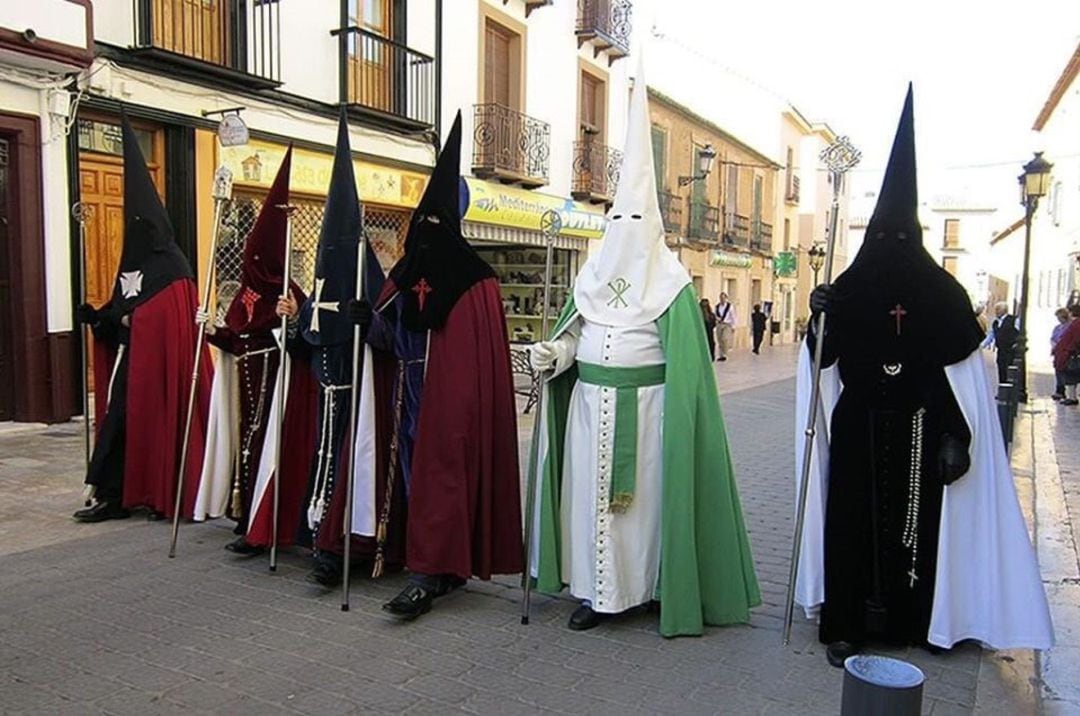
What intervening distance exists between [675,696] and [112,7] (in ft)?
30.4

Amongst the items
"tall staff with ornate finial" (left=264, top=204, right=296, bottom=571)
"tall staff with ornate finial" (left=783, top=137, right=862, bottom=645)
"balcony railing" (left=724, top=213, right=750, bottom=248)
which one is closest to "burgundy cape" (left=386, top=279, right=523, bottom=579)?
"tall staff with ornate finial" (left=264, top=204, right=296, bottom=571)

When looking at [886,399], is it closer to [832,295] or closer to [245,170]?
[832,295]

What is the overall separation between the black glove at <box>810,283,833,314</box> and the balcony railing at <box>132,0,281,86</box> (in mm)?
8292

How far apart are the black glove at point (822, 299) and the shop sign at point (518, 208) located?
1069cm

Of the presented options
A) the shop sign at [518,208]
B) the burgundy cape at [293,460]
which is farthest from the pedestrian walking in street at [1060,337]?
the burgundy cape at [293,460]

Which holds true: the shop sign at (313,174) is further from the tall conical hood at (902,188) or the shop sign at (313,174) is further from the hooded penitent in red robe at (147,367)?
the tall conical hood at (902,188)

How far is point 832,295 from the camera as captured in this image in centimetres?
391

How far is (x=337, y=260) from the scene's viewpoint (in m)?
4.71

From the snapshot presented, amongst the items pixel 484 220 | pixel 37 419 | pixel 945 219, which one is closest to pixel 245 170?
pixel 37 419

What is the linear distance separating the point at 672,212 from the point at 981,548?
22.6 metres

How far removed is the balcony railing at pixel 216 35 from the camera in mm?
9703

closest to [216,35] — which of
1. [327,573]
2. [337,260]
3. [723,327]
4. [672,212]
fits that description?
[337,260]

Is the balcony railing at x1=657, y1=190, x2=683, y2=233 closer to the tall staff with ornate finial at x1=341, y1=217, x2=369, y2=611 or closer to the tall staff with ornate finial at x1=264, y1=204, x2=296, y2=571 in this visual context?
the tall staff with ornate finial at x1=264, y1=204, x2=296, y2=571

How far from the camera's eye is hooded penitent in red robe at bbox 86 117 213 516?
5.86 m
